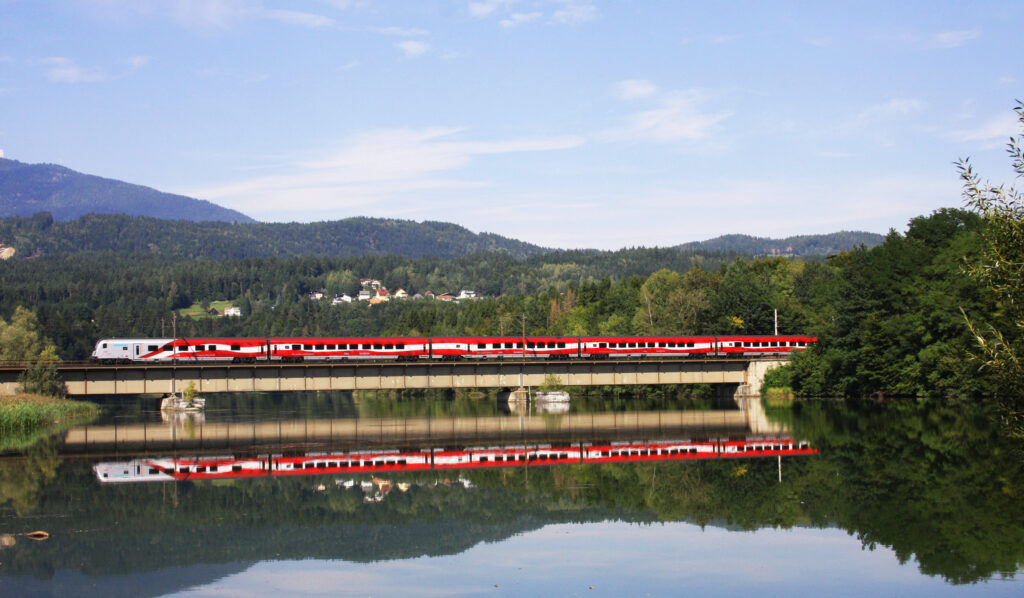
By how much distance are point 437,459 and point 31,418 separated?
110 feet

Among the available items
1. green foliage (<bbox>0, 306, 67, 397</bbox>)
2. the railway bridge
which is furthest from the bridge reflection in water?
green foliage (<bbox>0, 306, 67, 397</bbox>)

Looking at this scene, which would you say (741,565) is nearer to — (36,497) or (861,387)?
(36,497)

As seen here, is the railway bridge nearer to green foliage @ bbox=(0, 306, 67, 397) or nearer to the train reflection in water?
green foliage @ bbox=(0, 306, 67, 397)

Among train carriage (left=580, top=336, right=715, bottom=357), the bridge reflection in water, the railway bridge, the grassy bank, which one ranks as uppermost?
train carriage (left=580, top=336, right=715, bottom=357)

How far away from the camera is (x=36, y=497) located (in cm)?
3581

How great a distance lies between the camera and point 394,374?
3334 inches

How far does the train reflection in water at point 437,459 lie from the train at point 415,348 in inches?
1347

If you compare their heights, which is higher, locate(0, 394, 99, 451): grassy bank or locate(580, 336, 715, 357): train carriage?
locate(580, 336, 715, 357): train carriage

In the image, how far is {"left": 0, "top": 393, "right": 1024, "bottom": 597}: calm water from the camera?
23547 mm

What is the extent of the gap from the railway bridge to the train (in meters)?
1.07

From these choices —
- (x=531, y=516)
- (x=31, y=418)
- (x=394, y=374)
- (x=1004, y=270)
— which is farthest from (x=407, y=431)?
(x=1004, y=270)

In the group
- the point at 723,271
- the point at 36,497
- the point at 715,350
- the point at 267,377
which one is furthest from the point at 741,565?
the point at 723,271

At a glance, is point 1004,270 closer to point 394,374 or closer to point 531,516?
point 531,516

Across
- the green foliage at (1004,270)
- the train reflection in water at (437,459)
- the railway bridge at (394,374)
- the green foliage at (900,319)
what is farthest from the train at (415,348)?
the green foliage at (1004,270)
